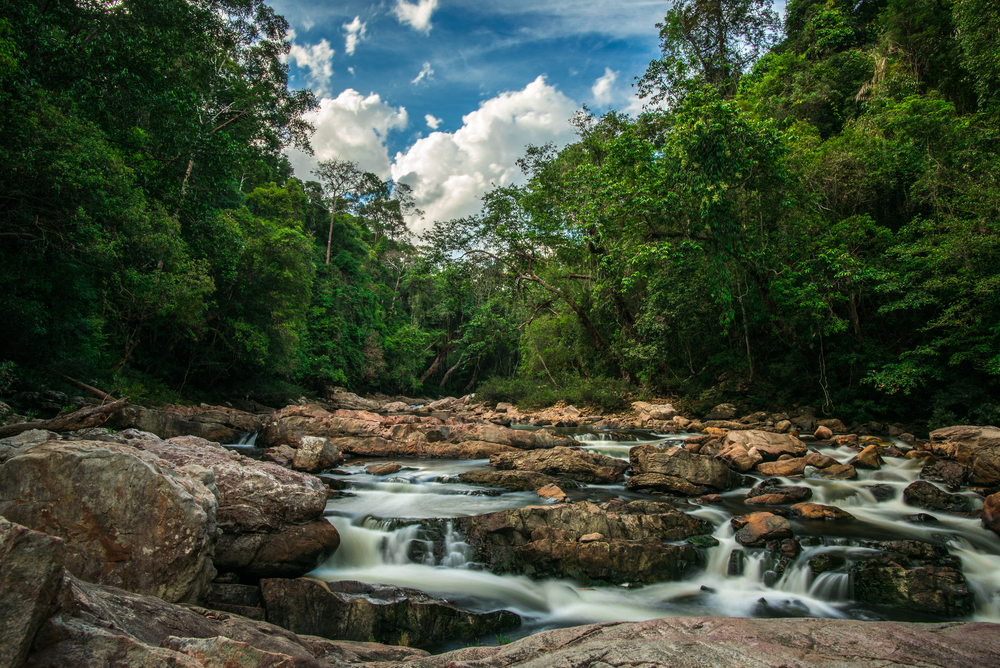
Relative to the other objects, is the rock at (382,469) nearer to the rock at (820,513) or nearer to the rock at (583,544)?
the rock at (583,544)

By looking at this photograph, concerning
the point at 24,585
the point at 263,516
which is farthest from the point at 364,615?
the point at 24,585

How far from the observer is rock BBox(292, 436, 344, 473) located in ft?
29.4

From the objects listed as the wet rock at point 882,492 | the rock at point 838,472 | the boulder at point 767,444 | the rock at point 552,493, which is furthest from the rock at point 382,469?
the wet rock at point 882,492

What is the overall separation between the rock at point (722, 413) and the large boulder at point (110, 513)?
50.2 ft

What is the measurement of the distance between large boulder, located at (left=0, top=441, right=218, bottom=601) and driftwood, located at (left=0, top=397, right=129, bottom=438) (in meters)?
3.32

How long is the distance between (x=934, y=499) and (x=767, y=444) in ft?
9.39

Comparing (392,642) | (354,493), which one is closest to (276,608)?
(392,642)

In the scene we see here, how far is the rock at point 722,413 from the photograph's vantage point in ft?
49.7

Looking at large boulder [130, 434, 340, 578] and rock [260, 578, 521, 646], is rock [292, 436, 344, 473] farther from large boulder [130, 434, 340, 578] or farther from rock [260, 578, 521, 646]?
rock [260, 578, 521, 646]

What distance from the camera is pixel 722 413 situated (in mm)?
15258

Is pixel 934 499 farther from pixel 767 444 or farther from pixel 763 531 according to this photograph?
pixel 763 531

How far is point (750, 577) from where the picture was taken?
5.36 meters

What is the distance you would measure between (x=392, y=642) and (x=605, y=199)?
1382 cm

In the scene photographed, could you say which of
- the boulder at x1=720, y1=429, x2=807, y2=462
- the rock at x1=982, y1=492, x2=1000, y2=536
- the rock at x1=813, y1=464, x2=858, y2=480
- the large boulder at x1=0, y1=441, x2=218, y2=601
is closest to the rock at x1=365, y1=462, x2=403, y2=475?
the large boulder at x1=0, y1=441, x2=218, y2=601
